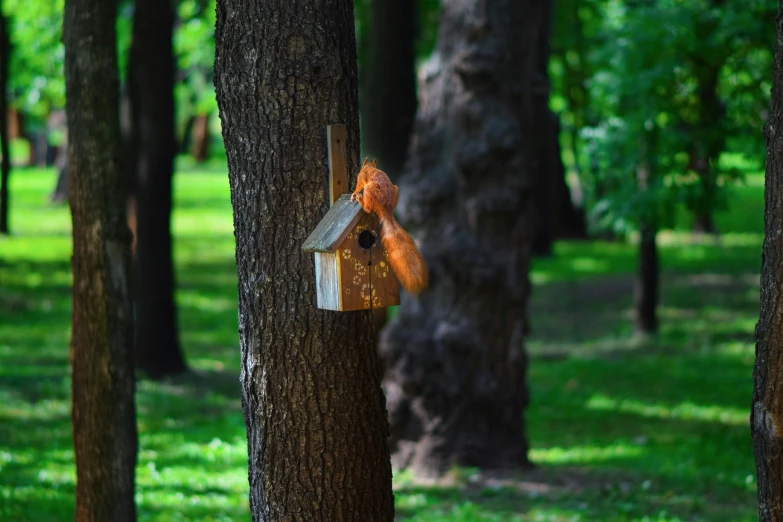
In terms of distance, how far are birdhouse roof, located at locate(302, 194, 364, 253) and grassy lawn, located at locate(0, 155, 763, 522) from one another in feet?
13.8

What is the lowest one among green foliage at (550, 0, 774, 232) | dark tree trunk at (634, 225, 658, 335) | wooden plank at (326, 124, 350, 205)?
dark tree trunk at (634, 225, 658, 335)

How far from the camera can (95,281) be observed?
19.5 feet

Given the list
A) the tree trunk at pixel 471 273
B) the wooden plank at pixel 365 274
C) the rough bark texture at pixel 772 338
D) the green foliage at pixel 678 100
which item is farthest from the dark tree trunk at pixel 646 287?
the wooden plank at pixel 365 274

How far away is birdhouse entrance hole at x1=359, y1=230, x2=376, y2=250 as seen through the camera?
4.09m

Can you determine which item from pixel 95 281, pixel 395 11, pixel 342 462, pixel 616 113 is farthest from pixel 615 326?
pixel 342 462

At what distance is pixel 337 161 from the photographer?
407cm

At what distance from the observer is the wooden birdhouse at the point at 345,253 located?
392 cm

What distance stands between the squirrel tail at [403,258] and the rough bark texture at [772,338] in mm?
1268

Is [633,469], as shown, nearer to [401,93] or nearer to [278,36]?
[401,93]

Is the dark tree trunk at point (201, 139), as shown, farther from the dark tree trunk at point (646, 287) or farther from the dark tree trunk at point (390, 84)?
the dark tree trunk at point (390, 84)

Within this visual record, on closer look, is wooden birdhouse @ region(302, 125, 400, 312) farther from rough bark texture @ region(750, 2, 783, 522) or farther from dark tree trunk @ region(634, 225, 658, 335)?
dark tree trunk @ region(634, 225, 658, 335)

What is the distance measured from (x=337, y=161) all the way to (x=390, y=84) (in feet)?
28.4

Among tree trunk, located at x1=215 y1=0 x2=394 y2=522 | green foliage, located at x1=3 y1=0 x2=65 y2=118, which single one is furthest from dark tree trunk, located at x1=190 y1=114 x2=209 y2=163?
tree trunk, located at x1=215 y1=0 x2=394 y2=522

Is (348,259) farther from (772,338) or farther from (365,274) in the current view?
(772,338)
